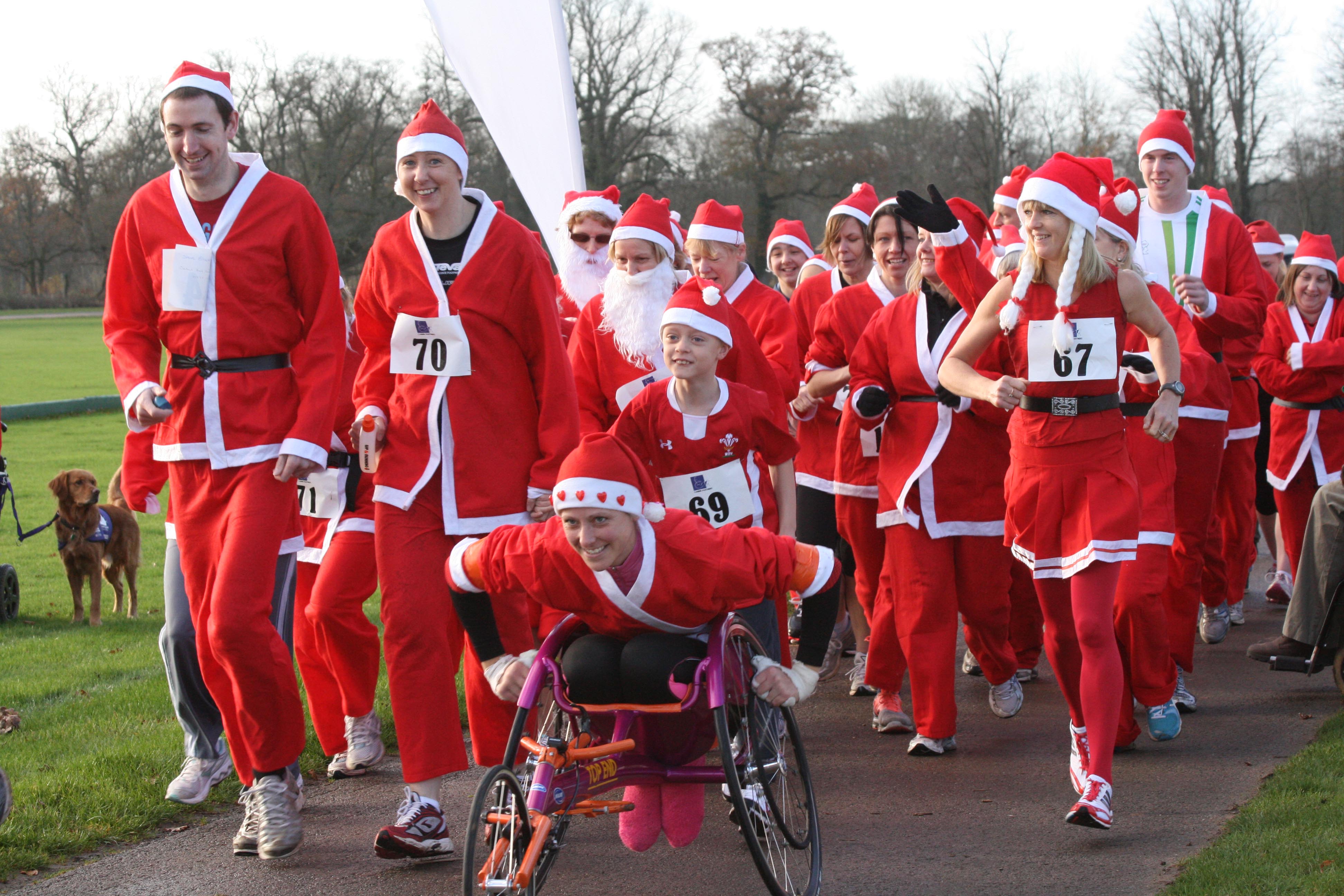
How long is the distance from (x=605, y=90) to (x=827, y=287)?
46.0 meters

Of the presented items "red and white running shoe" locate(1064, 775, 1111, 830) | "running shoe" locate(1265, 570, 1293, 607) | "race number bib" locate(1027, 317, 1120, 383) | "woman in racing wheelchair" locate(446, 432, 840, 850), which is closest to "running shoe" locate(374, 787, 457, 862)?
"woman in racing wheelchair" locate(446, 432, 840, 850)

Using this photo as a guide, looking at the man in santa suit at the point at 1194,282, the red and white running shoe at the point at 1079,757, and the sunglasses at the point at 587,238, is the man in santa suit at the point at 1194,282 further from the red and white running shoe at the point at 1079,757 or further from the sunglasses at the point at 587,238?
the sunglasses at the point at 587,238

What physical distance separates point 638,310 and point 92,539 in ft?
18.6

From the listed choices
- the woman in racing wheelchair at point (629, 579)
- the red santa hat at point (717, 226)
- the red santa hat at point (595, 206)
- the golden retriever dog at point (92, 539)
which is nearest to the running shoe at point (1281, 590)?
the red santa hat at point (717, 226)

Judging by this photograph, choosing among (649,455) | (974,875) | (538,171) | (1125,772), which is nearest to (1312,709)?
(1125,772)

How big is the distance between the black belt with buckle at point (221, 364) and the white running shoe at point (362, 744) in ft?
5.80

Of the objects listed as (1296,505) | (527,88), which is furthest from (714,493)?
(527,88)

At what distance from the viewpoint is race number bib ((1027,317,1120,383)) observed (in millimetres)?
4977

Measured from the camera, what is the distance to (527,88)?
33.6 ft

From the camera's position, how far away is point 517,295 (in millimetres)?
4957

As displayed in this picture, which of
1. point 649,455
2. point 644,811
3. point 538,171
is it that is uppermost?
point 538,171

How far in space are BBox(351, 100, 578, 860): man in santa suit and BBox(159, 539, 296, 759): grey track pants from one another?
54 centimetres

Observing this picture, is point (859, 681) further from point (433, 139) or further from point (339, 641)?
point (433, 139)

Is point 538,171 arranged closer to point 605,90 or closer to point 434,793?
point 434,793
